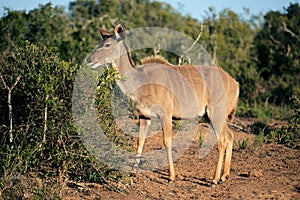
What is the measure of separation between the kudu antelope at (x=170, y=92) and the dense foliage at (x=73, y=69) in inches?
38.3

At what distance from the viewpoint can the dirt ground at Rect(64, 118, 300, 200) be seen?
6664 millimetres

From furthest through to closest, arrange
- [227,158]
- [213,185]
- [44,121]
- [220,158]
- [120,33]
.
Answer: [120,33]
[227,158]
[220,158]
[213,185]
[44,121]

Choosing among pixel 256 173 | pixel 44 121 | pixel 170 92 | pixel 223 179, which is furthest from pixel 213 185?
pixel 44 121

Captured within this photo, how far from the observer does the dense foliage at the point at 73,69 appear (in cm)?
641

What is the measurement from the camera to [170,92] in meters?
8.10

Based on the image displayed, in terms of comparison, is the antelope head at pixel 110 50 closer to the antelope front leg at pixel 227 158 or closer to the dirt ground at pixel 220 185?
the dirt ground at pixel 220 185

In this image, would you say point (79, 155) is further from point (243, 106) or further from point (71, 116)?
point (243, 106)

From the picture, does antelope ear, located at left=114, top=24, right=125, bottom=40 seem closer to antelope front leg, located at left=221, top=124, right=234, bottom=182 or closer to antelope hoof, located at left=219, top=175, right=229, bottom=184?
antelope front leg, located at left=221, top=124, right=234, bottom=182

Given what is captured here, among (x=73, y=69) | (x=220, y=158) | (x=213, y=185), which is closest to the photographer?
(x=73, y=69)

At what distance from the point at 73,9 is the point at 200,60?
11.2 metres

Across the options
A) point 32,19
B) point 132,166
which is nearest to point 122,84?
point 132,166

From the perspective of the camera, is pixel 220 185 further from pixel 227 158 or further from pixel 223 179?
pixel 227 158

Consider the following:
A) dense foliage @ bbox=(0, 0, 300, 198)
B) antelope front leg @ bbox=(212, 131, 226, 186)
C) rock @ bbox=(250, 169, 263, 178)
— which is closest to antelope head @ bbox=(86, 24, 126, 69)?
dense foliage @ bbox=(0, 0, 300, 198)

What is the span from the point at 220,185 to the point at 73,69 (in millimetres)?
2743
